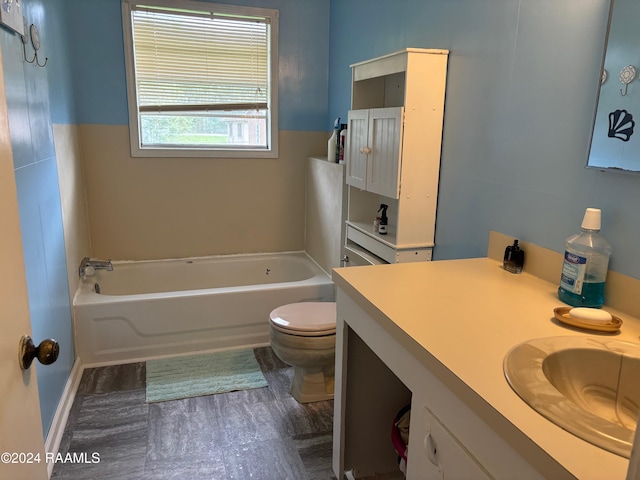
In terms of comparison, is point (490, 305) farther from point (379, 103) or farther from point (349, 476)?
point (379, 103)

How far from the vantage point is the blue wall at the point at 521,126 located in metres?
1.27

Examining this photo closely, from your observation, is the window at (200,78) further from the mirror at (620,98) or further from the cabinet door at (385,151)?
the mirror at (620,98)

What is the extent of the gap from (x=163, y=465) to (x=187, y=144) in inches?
82.8

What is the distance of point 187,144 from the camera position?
10.6 ft

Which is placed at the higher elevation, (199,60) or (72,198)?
(199,60)

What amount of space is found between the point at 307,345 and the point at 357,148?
0.97m

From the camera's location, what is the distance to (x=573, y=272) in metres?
1.26

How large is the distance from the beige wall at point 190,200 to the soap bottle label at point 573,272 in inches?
94.0

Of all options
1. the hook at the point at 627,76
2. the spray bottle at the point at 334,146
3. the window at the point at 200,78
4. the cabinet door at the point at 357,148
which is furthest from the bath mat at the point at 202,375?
the hook at the point at 627,76

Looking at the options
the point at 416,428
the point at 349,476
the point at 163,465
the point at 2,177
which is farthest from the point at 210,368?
the point at 2,177

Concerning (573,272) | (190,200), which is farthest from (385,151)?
(190,200)

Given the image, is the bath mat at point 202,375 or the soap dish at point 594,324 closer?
the soap dish at point 594,324

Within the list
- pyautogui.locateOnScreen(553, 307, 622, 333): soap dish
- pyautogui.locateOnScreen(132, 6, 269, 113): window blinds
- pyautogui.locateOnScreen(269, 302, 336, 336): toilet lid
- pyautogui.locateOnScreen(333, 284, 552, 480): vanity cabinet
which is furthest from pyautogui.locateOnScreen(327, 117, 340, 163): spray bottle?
pyautogui.locateOnScreen(553, 307, 622, 333): soap dish

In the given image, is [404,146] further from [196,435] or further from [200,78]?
[200,78]
